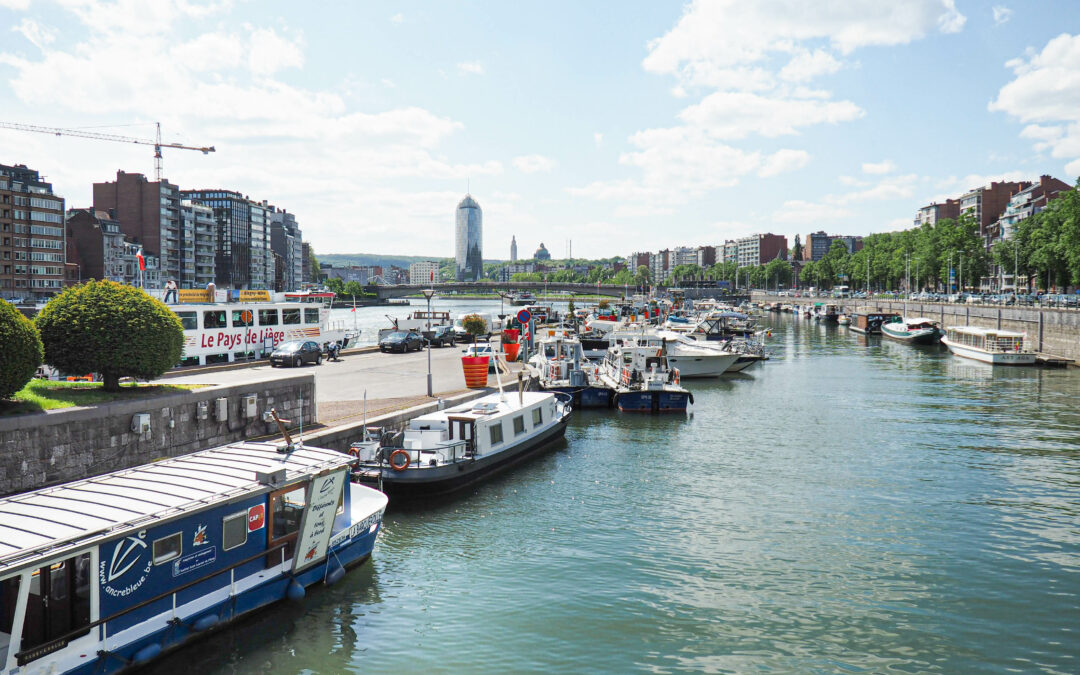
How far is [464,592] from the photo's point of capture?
16656mm

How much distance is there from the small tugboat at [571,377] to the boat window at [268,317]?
1518 cm

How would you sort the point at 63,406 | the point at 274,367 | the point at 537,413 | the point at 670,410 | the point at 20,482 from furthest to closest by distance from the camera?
the point at 670,410 < the point at 274,367 < the point at 537,413 < the point at 63,406 < the point at 20,482

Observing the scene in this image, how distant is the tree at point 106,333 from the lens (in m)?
19.9

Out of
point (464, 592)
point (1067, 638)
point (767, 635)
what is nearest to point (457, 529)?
point (464, 592)

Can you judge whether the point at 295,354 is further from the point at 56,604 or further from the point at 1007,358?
the point at 1007,358

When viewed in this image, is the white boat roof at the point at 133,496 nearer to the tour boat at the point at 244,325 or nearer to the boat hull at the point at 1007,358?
the tour boat at the point at 244,325

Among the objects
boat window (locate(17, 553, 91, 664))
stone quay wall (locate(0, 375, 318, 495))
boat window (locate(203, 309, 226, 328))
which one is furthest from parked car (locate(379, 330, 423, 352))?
boat window (locate(17, 553, 91, 664))

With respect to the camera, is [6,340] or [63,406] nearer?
[6,340]

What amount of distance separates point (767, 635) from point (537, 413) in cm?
1619

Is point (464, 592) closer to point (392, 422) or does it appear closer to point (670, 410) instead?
point (392, 422)

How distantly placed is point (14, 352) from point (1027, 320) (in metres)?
81.9

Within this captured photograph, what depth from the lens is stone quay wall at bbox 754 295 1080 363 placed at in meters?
64.5

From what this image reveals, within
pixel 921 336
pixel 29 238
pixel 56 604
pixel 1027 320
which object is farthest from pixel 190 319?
pixel 29 238

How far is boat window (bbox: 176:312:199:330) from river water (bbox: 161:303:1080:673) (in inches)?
770
